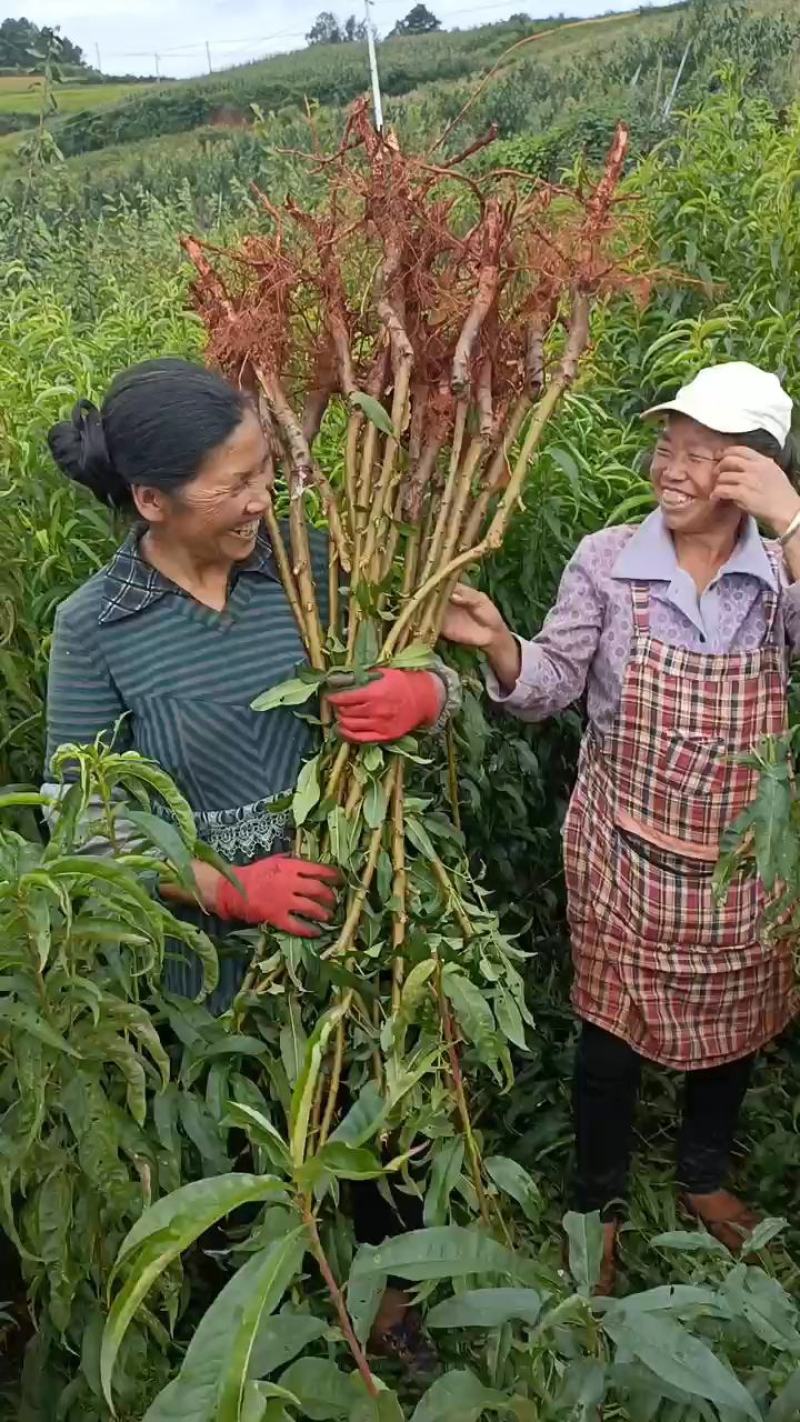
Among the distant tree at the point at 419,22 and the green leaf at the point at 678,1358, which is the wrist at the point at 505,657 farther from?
the distant tree at the point at 419,22

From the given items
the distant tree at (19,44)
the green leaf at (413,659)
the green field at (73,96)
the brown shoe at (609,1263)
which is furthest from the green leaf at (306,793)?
the green field at (73,96)

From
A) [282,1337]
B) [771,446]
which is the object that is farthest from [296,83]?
[282,1337]

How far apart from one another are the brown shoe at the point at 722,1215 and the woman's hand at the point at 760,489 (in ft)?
3.80

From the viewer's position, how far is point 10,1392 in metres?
1.47

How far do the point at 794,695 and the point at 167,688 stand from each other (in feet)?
3.70

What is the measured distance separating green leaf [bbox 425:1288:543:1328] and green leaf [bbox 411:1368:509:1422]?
5cm

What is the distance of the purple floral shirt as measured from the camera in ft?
5.55

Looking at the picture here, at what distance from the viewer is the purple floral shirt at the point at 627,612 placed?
1690 millimetres

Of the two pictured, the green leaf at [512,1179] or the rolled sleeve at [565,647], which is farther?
the rolled sleeve at [565,647]

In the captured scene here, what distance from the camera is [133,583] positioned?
1.52 metres

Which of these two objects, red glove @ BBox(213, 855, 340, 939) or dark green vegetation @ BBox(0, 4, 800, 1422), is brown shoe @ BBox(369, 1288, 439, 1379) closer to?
dark green vegetation @ BBox(0, 4, 800, 1422)

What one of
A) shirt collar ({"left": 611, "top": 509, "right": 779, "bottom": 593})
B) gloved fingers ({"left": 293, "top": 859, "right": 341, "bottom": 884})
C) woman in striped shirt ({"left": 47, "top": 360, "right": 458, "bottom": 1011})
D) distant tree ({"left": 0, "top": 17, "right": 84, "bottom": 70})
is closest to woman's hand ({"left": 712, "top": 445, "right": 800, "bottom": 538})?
shirt collar ({"left": 611, "top": 509, "right": 779, "bottom": 593})

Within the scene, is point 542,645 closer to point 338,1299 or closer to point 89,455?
point 89,455

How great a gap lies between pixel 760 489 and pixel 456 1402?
1.11 metres
